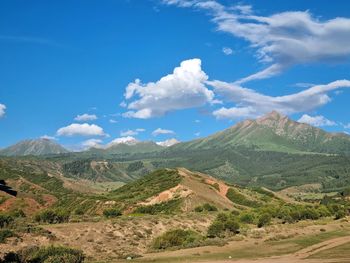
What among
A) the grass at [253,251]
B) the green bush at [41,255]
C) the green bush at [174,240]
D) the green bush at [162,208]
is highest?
the green bush at [162,208]

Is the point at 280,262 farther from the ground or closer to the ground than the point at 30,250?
closer to the ground

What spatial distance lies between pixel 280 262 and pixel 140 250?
23.4 metres

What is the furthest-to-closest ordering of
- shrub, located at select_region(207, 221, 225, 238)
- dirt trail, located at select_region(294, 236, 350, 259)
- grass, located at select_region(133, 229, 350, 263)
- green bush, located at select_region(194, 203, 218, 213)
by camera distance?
1. green bush, located at select_region(194, 203, 218, 213)
2. shrub, located at select_region(207, 221, 225, 238)
3. dirt trail, located at select_region(294, 236, 350, 259)
4. grass, located at select_region(133, 229, 350, 263)

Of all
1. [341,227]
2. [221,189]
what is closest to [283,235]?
[341,227]

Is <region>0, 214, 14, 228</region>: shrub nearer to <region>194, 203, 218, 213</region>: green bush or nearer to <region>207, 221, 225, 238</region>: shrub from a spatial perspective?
<region>207, 221, 225, 238</region>: shrub

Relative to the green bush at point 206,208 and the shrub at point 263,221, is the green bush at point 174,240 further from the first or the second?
the green bush at point 206,208

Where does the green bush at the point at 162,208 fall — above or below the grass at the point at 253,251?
above

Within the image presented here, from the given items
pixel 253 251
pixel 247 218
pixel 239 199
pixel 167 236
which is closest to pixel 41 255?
pixel 167 236

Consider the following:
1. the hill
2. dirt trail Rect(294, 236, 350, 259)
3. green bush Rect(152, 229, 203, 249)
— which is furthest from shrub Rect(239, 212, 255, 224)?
green bush Rect(152, 229, 203, 249)

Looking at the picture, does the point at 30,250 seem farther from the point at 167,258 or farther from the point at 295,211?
the point at 295,211

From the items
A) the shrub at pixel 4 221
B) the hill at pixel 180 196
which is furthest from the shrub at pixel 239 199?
the shrub at pixel 4 221

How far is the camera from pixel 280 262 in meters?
44.8

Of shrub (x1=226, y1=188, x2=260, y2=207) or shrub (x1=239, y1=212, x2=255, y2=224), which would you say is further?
shrub (x1=226, y1=188, x2=260, y2=207)

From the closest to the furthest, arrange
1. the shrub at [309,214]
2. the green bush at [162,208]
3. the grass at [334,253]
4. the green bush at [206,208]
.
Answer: the grass at [334,253] → the shrub at [309,214] → the green bush at [162,208] → the green bush at [206,208]
